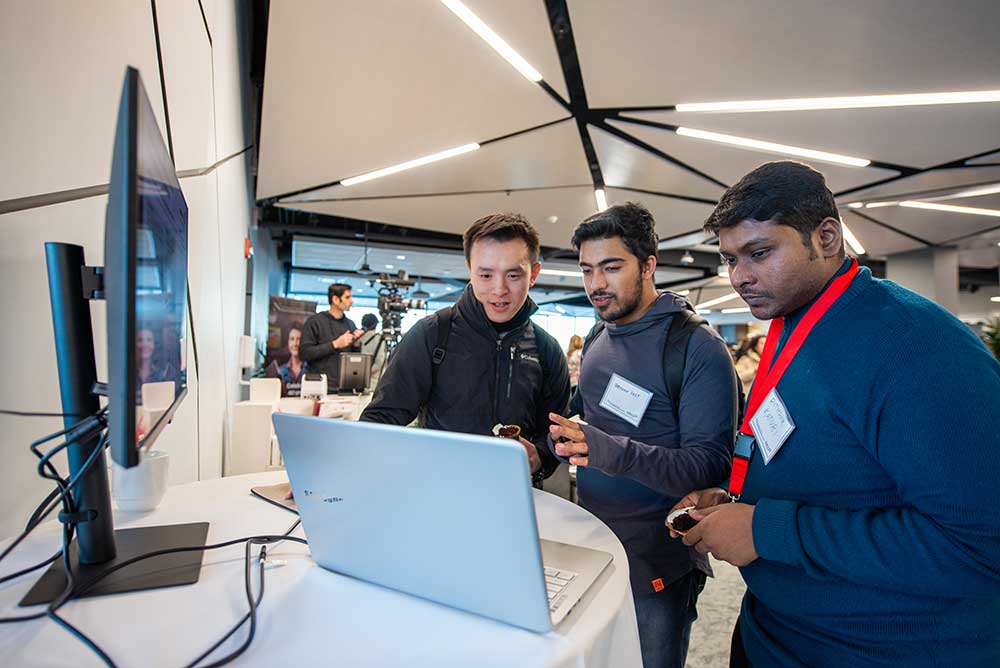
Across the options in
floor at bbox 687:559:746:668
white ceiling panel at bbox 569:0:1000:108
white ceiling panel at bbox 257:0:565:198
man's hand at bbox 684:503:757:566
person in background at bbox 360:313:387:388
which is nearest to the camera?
man's hand at bbox 684:503:757:566

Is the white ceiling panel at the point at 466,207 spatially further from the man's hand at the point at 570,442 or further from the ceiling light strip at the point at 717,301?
the ceiling light strip at the point at 717,301

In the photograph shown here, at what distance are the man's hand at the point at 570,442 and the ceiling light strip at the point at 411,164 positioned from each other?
11.0 feet

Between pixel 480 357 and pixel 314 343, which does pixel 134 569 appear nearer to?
pixel 480 357

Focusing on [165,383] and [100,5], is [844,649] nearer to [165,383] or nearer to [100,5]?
[165,383]

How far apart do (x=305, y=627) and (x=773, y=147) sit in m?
4.29

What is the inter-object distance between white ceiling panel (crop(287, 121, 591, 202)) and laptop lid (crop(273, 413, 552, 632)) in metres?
3.44

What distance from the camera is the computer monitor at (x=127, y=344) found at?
437mm

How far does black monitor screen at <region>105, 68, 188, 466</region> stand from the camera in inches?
17.1

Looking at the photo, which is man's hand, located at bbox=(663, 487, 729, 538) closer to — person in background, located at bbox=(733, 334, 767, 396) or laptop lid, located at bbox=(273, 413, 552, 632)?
laptop lid, located at bbox=(273, 413, 552, 632)

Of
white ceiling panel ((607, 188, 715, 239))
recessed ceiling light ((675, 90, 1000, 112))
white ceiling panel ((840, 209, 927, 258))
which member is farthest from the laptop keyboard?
white ceiling panel ((840, 209, 927, 258))

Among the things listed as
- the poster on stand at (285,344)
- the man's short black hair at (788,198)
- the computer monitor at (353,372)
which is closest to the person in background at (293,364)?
the poster on stand at (285,344)

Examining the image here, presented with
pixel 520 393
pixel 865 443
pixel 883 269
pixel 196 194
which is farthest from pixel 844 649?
pixel 883 269

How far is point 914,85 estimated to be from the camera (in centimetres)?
268

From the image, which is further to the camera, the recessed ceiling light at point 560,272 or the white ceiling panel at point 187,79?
the recessed ceiling light at point 560,272
